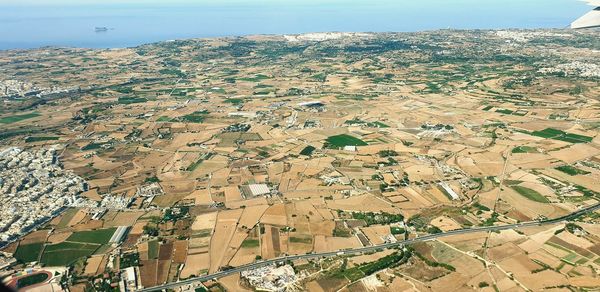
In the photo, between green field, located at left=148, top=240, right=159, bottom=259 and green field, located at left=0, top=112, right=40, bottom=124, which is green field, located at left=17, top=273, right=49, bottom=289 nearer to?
green field, located at left=148, top=240, right=159, bottom=259

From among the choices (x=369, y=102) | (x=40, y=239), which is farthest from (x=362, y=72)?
(x=40, y=239)

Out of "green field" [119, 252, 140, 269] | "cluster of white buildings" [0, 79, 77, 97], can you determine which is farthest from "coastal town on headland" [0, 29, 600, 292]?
"cluster of white buildings" [0, 79, 77, 97]

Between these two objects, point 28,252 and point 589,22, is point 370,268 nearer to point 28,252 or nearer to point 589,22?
point 589,22

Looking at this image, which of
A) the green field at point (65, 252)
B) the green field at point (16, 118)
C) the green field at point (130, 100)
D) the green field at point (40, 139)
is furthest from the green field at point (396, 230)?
the green field at point (16, 118)

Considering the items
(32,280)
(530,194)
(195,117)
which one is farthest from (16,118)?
(530,194)

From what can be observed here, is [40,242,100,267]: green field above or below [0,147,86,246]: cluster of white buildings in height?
below
